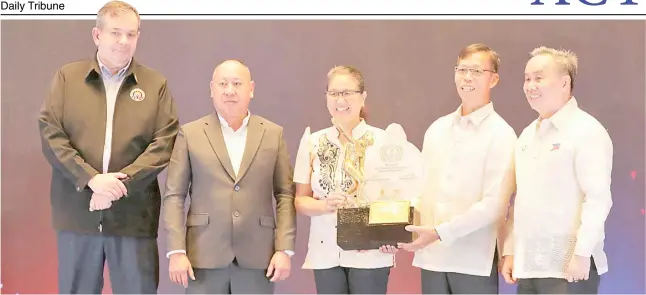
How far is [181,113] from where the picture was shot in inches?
170

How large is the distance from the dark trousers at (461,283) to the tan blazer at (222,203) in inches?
26.0

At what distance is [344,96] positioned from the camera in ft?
11.0

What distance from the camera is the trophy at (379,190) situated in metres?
3.17

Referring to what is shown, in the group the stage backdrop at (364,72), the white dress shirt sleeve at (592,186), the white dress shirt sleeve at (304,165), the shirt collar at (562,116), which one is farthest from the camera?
the stage backdrop at (364,72)

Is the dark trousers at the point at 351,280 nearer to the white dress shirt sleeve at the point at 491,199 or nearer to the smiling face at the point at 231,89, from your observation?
the white dress shirt sleeve at the point at 491,199

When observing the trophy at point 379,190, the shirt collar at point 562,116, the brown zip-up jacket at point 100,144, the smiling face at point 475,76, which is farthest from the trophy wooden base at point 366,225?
the brown zip-up jacket at point 100,144

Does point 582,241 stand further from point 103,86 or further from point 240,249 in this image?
point 103,86

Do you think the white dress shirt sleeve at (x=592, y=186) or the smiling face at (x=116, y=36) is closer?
the white dress shirt sleeve at (x=592, y=186)

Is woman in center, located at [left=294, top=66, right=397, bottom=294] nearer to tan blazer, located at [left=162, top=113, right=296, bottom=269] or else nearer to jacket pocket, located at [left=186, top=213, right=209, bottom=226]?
tan blazer, located at [left=162, top=113, right=296, bottom=269]

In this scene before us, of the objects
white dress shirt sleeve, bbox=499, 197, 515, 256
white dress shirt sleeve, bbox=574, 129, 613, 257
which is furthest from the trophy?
white dress shirt sleeve, bbox=574, 129, 613, 257

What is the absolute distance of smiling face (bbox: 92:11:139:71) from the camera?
341 centimetres

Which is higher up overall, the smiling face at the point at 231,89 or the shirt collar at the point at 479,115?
the smiling face at the point at 231,89

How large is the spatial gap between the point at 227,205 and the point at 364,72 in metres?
1.41

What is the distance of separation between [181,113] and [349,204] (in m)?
1.51
